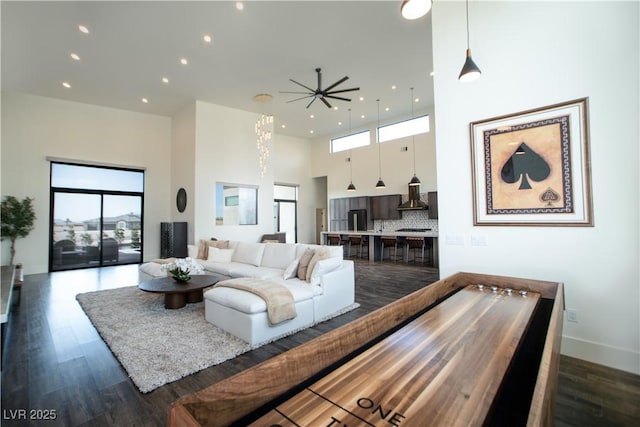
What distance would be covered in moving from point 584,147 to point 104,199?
10.3m

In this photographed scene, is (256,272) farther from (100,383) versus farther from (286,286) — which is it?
(100,383)

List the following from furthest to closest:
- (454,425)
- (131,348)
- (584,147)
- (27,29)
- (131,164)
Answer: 1. (131,164)
2. (27,29)
3. (131,348)
4. (584,147)
5. (454,425)

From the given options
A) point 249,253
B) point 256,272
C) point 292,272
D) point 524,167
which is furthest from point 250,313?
point 524,167

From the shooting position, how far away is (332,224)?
39.0ft

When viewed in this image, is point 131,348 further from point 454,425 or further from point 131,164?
point 131,164

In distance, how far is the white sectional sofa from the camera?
9.95ft

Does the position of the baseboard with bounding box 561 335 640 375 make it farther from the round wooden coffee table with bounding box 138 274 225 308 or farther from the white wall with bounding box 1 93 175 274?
the white wall with bounding box 1 93 175 274

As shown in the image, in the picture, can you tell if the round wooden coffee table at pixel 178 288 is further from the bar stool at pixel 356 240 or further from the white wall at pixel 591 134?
the bar stool at pixel 356 240

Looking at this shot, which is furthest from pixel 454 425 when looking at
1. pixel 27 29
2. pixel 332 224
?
pixel 332 224

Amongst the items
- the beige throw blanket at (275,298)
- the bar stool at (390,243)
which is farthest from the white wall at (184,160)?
the bar stool at (390,243)

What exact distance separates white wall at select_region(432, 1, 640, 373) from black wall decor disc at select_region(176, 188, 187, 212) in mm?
7360

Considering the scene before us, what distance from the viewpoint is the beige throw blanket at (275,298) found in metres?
3.04

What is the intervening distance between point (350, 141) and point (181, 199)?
22.1ft

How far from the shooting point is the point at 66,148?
24.2ft
